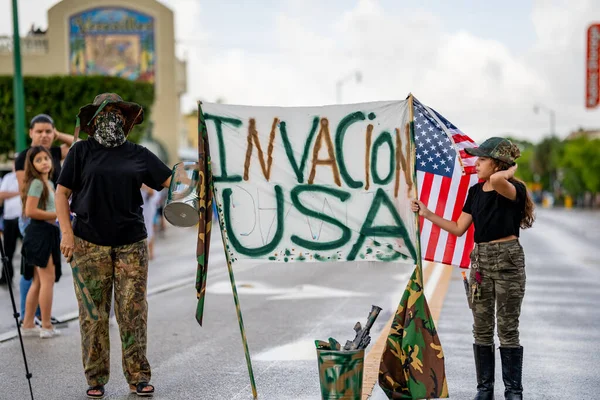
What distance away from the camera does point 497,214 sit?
589cm

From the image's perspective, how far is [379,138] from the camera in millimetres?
6137

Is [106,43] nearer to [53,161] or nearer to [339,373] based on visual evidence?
[53,161]

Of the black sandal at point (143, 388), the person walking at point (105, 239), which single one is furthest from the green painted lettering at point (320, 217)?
the black sandal at point (143, 388)

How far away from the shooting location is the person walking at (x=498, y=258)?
584cm

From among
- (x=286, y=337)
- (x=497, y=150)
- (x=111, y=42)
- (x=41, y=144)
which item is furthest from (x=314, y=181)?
(x=111, y=42)

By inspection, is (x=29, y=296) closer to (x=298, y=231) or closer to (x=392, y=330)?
(x=298, y=231)

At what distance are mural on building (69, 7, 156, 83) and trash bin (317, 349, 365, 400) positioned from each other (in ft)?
158

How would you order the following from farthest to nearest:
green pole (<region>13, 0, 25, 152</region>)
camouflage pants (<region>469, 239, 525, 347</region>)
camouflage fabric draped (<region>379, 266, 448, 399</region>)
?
green pole (<region>13, 0, 25, 152</region>) < camouflage pants (<region>469, 239, 525, 347</region>) < camouflage fabric draped (<region>379, 266, 448, 399</region>)

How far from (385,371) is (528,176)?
7263 inches

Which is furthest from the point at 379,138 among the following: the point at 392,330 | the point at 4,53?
the point at 4,53

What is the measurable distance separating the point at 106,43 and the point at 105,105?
4774cm

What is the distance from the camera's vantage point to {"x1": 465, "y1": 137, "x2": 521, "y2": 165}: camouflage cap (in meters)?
5.85

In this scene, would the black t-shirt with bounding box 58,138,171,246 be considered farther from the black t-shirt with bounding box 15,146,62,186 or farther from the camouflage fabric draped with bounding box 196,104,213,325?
the black t-shirt with bounding box 15,146,62,186

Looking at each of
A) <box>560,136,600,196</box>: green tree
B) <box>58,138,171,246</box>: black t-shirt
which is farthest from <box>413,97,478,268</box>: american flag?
<box>560,136,600,196</box>: green tree
